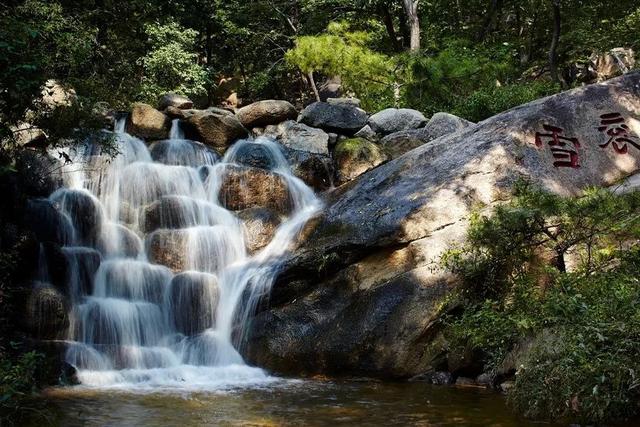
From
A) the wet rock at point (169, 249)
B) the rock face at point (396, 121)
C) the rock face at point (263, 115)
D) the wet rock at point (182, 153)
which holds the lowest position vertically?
the wet rock at point (169, 249)

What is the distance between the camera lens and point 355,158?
1475 centimetres

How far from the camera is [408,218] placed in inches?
387

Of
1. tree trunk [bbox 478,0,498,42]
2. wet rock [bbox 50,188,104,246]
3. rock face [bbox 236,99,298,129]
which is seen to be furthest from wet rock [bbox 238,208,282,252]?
tree trunk [bbox 478,0,498,42]

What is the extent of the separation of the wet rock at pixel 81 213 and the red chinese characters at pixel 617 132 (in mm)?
9215

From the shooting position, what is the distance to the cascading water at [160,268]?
30.1 feet

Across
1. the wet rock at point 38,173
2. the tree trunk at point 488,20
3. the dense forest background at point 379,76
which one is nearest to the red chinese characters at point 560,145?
the dense forest background at point 379,76

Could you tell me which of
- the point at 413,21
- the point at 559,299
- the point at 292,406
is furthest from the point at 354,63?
the point at 292,406

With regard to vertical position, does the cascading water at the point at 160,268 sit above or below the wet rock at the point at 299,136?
below

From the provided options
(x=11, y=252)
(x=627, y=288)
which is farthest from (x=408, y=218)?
(x=11, y=252)

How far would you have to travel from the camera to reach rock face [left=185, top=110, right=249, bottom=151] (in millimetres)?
15336

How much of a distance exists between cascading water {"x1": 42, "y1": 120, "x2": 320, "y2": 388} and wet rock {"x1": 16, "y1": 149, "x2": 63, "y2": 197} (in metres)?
0.30

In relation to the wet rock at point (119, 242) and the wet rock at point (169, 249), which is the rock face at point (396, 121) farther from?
the wet rock at point (119, 242)

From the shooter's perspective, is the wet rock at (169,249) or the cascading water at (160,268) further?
the wet rock at (169,249)

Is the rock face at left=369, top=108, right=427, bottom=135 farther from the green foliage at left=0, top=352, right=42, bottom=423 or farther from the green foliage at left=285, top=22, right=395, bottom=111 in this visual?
the green foliage at left=0, top=352, right=42, bottom=423
